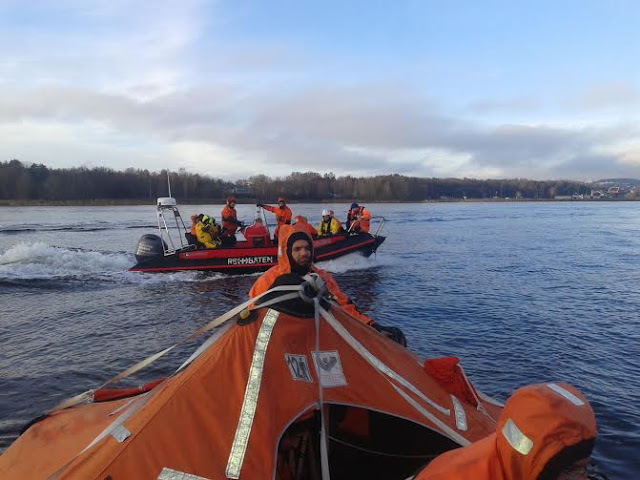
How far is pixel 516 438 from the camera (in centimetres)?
158

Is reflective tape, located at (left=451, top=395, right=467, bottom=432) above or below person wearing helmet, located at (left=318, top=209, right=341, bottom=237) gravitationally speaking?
below

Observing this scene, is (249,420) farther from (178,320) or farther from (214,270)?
(214,270)

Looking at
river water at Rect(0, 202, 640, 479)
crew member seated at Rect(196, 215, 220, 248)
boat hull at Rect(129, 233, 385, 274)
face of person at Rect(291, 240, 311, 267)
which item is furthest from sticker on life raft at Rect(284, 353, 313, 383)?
crew member seated at Rect(196, 215, 220, 248)

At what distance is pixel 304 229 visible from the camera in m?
4.00

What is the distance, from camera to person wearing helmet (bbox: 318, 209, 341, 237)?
17.1 metres

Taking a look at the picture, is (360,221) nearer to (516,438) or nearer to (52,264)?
(52,264)

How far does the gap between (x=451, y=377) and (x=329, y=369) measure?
3.58ft

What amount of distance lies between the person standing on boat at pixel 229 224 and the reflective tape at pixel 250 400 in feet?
41.7

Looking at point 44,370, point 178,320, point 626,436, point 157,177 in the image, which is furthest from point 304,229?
point 157,177

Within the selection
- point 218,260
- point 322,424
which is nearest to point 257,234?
point 218,260

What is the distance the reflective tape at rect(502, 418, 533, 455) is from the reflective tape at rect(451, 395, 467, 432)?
75.8 inches

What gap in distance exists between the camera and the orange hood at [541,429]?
151 centimetres

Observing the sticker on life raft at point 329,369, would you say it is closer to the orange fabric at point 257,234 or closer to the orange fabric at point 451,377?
the orange fabric at point 451,377

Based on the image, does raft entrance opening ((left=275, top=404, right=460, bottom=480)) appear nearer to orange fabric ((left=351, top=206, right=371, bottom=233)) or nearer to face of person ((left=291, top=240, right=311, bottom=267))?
face of person ((left=291, top=240, right=311, bottom=267))
